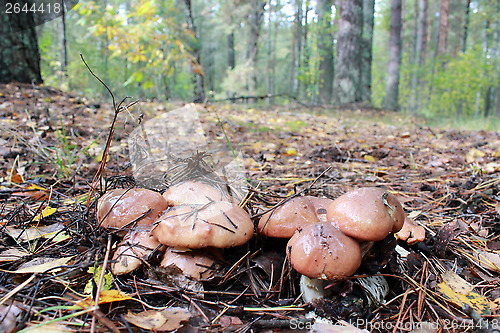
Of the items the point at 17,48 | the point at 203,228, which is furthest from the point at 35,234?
the point at 17,48

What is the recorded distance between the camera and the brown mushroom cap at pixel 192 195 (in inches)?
50.8

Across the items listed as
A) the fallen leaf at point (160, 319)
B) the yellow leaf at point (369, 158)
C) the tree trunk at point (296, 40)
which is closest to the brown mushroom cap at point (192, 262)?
the fallen leaf at point (160, 319)

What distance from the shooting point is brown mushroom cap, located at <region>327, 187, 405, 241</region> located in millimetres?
1039

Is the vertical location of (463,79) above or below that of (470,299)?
above

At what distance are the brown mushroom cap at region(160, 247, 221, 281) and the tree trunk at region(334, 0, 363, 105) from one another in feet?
28.0

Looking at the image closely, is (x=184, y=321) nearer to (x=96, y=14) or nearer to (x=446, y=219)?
(x=446, y=219)

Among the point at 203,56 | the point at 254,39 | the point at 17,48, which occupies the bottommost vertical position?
the point at 17,48

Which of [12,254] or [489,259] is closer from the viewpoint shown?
[12,254]

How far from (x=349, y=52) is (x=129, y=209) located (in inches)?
339

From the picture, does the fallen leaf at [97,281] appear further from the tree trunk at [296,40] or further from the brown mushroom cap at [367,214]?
the tree trunk at [296,40]

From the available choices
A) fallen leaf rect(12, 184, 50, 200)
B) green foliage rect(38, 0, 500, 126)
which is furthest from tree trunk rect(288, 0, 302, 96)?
fallen leaf rect(12, 184, 50, 200)

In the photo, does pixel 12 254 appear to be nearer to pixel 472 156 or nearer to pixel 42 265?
pixel 42 265

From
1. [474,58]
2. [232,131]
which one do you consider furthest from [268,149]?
[474,58]

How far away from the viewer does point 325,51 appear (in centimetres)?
1126
